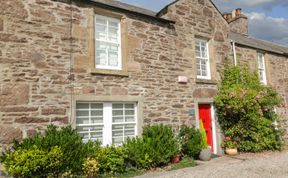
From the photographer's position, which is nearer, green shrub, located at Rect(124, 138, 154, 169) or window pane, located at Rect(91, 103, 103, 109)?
green shrub, located at Rect(124, 138, 154, 169)

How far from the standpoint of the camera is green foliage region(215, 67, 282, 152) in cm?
1119

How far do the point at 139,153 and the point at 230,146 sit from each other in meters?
4.91

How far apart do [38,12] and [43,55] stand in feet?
3.97

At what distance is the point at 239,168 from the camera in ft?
27.9

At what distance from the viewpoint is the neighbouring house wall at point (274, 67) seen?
13672 millimetres

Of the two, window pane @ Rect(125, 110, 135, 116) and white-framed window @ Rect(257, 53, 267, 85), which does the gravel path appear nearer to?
window pane @ Rect(125, 110, 135, 116)

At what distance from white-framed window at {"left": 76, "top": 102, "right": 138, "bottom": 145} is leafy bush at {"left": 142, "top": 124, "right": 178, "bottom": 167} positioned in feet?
2.09

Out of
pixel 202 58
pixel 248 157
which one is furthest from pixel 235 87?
pixel 248 157

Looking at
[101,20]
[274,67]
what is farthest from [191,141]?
[274,67]

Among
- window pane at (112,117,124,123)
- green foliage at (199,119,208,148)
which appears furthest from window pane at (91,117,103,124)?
green foliage at (199,119,208,148)

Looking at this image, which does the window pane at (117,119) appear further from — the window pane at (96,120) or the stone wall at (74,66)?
the stone wall at (74,66)

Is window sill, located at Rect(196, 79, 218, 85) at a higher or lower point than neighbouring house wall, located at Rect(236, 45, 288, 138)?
lower

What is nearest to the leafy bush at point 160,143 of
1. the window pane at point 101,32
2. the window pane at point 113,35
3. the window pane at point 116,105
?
the window pane at point 116,105

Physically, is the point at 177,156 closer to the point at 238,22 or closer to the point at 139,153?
the point at 139,153
